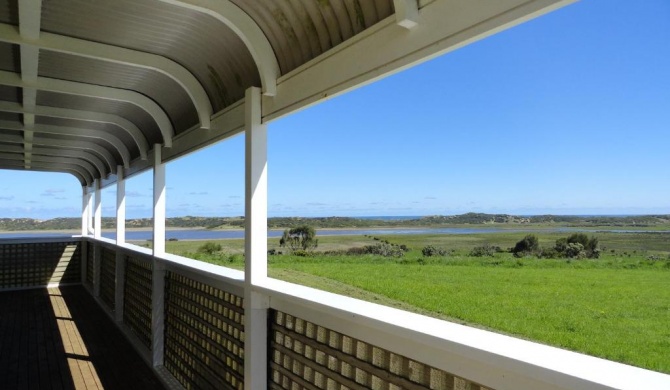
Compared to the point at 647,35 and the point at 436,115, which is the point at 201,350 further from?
the point at 436,115

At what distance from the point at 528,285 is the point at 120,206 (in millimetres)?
7503

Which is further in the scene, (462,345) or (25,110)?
(25,110)

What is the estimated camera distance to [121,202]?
289 inches

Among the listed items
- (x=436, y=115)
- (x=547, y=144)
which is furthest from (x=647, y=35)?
(x=436, y=115)

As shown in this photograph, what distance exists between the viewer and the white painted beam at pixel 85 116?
15.6ft

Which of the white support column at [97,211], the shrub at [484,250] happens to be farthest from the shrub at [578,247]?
the white support column at [97,211]

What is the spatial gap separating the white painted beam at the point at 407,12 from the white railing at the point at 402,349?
3.59ft

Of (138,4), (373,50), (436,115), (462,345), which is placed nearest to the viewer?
(462,345)

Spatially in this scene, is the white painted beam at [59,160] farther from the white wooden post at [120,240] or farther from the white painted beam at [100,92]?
the white painted beam at [100,92]

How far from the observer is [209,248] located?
11.3 metres

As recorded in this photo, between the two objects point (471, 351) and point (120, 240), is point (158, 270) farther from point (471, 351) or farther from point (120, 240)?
point (471, 351)

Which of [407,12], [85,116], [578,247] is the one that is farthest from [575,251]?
[85,116]

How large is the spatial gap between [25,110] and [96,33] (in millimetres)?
2431

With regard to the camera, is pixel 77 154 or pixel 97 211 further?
pixel 97 211
